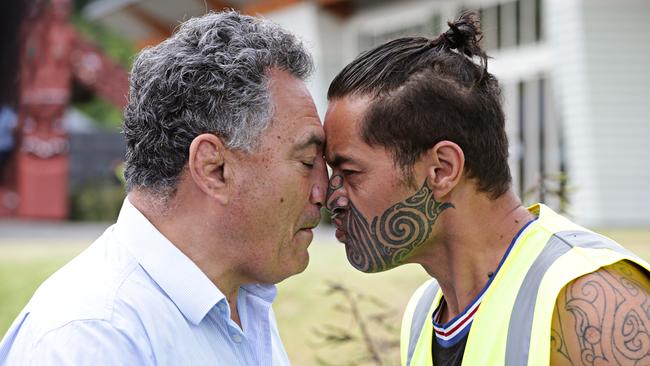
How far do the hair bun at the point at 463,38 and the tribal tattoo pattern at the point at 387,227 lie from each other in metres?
0.43

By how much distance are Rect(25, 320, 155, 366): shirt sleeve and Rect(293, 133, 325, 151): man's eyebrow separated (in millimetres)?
779

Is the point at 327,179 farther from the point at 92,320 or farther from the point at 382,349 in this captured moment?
the point at 382,349

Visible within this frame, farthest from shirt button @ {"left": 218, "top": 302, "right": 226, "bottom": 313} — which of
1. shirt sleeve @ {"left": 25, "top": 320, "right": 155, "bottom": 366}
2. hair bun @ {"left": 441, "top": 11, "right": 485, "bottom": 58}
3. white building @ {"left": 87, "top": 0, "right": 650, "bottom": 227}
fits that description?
white building @ {"left": 87, "top": 0, "right": 650, "bottom": 227}

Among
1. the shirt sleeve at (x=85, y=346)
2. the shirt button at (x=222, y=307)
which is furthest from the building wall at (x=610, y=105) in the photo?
the shirt sleeve at (x=85, y=346)

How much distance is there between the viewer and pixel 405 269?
29.8 feet

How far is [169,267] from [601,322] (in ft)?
3.76

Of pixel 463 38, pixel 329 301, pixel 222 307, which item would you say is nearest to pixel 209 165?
pixel 222 307

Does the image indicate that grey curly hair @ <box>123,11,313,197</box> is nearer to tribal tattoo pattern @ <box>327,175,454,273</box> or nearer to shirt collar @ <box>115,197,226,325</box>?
shirt collar @ <box>115,197,226,325</box>

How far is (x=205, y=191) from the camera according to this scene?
255 cm

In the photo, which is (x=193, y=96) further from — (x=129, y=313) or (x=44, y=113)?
(x=44, y=113)

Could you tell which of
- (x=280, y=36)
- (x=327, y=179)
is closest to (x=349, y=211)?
(x=327, y=179)

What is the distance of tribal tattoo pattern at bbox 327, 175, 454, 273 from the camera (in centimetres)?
281

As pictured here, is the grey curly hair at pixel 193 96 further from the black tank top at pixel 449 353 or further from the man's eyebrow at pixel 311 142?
the black tank top at pixel 449 353

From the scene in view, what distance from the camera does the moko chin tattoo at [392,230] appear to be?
2.81 m
